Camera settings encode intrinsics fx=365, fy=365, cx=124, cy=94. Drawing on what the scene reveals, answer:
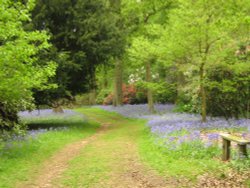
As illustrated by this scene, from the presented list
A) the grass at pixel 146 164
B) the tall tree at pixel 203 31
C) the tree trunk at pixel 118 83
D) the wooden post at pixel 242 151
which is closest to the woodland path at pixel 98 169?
the grass at pixel 146 164

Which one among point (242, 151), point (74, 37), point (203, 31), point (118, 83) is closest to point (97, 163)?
point (242, 151)

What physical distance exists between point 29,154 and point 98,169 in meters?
3.43

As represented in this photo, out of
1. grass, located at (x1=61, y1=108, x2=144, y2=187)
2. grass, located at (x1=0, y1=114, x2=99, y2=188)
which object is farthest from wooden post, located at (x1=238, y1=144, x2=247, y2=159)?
grass, located at (x1=0, y1=114, x2=99, y2=188)

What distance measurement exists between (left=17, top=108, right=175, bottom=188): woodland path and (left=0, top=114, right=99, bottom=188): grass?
33cm

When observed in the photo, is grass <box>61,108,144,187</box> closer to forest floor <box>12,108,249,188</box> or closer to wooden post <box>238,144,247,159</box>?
forest floor <box>12,108,249,188</box>

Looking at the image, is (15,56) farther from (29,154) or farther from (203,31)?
(203,31)

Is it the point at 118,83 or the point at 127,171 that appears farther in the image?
the point at 118,83

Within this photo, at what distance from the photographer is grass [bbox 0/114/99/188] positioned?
33.6 feet

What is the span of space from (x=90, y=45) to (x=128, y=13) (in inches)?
360

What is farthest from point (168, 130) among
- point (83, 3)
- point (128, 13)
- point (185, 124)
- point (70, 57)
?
point (128, 13)

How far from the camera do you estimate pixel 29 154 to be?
13078 millimetres

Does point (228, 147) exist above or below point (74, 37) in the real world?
below

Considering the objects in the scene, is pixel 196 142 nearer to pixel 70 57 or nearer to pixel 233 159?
pixel 233 159

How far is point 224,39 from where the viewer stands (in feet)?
55.6
